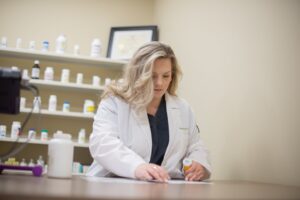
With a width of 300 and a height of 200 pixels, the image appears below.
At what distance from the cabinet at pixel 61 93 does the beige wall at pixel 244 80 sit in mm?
789

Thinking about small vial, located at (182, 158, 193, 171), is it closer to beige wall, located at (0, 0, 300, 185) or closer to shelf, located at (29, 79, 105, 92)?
beige wall, located at (0, 0, 300, 185)

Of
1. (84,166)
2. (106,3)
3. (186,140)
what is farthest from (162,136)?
(106,3)

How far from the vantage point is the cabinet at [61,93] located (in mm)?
3402

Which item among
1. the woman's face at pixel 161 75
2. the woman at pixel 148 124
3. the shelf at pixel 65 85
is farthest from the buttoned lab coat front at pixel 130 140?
the shelf at pixel 65 85

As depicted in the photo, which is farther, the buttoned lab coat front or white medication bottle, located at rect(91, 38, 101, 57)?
white medication bottle, located at rect(91, 38, 101, 57)

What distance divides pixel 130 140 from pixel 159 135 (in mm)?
148

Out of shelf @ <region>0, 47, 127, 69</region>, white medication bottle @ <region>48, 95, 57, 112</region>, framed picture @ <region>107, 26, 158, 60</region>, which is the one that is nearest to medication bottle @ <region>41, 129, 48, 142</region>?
white medication bottle @ <region>48, 95, 57, 112</region>

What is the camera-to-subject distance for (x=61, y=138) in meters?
1.29

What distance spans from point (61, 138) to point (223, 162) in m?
1.18

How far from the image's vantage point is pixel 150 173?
142cm

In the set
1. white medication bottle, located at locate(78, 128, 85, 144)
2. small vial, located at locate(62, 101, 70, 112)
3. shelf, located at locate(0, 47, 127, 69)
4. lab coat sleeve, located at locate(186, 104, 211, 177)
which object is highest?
shelf, located at locate(0, 47, 127, 69)

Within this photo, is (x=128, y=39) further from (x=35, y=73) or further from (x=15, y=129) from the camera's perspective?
(x=15, y=129)

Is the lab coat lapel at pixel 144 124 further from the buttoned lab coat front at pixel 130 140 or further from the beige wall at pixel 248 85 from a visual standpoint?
the beige wall at pixel 248 85

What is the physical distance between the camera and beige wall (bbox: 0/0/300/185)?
162 centimetres
